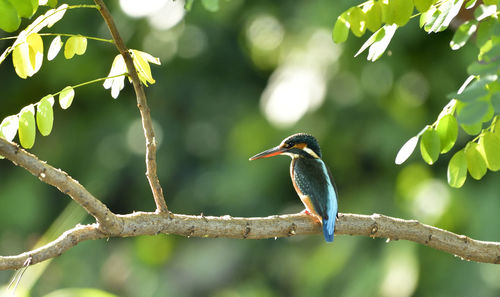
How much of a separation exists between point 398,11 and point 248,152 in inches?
130

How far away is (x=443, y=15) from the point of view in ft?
4.41

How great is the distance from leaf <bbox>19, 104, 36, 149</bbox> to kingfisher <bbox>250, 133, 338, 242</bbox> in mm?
773

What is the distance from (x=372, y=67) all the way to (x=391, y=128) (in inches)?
16.7

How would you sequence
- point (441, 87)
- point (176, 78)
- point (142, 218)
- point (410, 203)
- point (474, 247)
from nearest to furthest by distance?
1. point (142, 218)
2. point (474, 247)
3. point (410, 203)
4. point (441, 87)
5. point (176, 78)

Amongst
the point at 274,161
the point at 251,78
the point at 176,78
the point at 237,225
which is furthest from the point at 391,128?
the point at 237,225

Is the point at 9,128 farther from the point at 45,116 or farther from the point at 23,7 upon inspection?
the point at 23,7

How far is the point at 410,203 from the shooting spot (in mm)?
4129

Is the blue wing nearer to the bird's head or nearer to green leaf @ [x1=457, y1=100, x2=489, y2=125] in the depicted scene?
the bird's head

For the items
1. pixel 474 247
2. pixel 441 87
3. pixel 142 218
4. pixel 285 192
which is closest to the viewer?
pixel 142 218

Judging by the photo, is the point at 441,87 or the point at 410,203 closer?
the point at 410,203

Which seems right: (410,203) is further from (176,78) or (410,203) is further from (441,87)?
(176,78)

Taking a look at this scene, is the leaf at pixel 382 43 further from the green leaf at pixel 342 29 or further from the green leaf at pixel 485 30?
the green leaf at pixel 485 30

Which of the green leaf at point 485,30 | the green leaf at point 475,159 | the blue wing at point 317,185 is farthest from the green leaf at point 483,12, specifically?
the blue wing at point 317,185

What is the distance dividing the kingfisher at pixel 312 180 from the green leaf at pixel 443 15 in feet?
2.04
